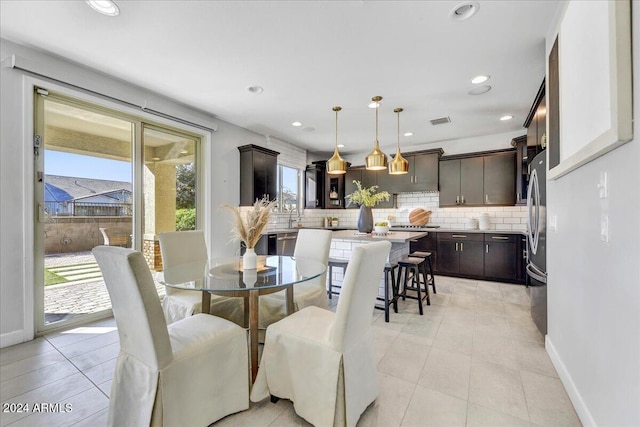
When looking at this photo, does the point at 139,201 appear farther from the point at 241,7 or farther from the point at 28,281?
the point at 241,7

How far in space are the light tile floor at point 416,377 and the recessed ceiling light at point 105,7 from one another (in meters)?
2.62

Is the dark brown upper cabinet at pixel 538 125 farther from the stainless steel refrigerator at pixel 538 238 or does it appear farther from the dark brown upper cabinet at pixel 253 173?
the dark brown upper cabinet at pixel 253 173

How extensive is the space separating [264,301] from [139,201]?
2117 mm

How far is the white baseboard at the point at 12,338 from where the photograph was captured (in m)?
2.36

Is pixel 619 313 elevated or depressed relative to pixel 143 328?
elevated

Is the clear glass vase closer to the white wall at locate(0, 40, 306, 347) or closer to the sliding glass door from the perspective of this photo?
the sliding glass door

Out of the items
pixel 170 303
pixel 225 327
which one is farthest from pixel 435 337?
pixel 170 303

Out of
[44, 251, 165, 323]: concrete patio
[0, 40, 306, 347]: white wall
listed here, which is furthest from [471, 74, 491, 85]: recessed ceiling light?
[44, 251, 165, 323]: concrete patio

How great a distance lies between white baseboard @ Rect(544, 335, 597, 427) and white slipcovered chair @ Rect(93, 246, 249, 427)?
6.10ft

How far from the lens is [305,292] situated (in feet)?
7.97

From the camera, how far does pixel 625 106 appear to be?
A: 1.05m

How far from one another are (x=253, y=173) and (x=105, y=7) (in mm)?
2711

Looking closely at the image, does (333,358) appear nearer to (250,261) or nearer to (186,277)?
(250,261)

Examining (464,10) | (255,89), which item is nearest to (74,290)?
(255,89)
